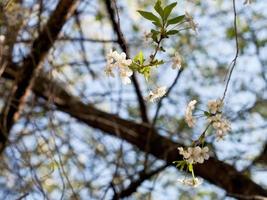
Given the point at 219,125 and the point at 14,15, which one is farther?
the point at 14,15

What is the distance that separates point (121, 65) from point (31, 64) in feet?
4.73

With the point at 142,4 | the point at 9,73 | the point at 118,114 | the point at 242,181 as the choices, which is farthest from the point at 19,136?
the point at 142,4

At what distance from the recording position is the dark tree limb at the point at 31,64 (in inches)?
93.9

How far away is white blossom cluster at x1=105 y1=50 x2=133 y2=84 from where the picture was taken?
47.6 inches

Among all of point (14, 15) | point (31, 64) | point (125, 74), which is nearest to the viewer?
point (125, 74)

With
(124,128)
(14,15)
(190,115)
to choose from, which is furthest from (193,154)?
(124,128)

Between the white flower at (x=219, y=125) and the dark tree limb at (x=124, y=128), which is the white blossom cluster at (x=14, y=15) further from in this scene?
the white flower at (x=219, y=125)

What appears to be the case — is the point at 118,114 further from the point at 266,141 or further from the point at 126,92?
the point at 266,141

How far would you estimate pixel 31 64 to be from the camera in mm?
2584

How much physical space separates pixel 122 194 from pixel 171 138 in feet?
1.75

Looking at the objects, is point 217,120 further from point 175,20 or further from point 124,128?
point 124,128

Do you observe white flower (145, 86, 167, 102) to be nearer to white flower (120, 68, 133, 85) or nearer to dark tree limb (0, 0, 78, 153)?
white flower (120, 68, 133, 85)

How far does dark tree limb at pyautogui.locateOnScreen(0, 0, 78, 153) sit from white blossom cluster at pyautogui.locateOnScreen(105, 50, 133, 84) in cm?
106

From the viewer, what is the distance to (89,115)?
288cm
